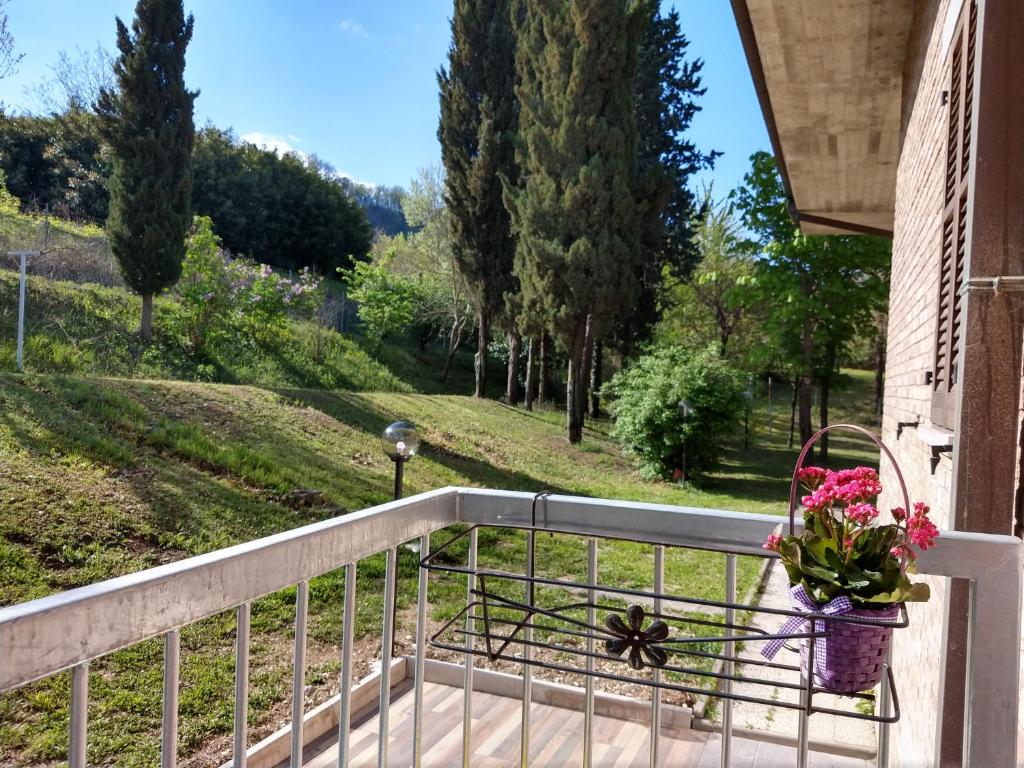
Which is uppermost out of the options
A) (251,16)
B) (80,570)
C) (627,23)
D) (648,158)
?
(251,16)

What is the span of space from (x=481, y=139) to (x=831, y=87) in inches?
418

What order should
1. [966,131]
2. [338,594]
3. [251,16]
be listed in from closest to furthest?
[966,131] < [338,594] < [251,16]

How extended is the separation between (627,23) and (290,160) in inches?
480

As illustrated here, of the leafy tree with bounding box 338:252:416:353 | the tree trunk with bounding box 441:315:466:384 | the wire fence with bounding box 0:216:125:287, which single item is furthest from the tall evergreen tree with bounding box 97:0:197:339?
the tree trunk with bounding box 441:315:466:384

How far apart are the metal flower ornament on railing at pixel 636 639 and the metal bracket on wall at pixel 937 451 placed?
98 cm

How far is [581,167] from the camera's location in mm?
11695

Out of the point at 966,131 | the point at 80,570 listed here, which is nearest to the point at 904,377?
the point at 966,131

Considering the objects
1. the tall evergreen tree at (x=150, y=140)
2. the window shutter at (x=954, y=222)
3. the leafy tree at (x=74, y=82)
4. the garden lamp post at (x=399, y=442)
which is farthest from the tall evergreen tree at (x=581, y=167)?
the window shutter at (x=954, y=222)

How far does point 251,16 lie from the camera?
23.7m

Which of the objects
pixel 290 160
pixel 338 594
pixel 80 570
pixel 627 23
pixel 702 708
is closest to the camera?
pixel 702 708

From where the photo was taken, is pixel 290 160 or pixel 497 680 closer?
pixel 497 680

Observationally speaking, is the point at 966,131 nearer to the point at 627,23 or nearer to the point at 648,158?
the point at 627,23

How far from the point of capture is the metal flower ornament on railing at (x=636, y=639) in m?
1.14

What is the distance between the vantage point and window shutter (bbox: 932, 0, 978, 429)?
181cm
